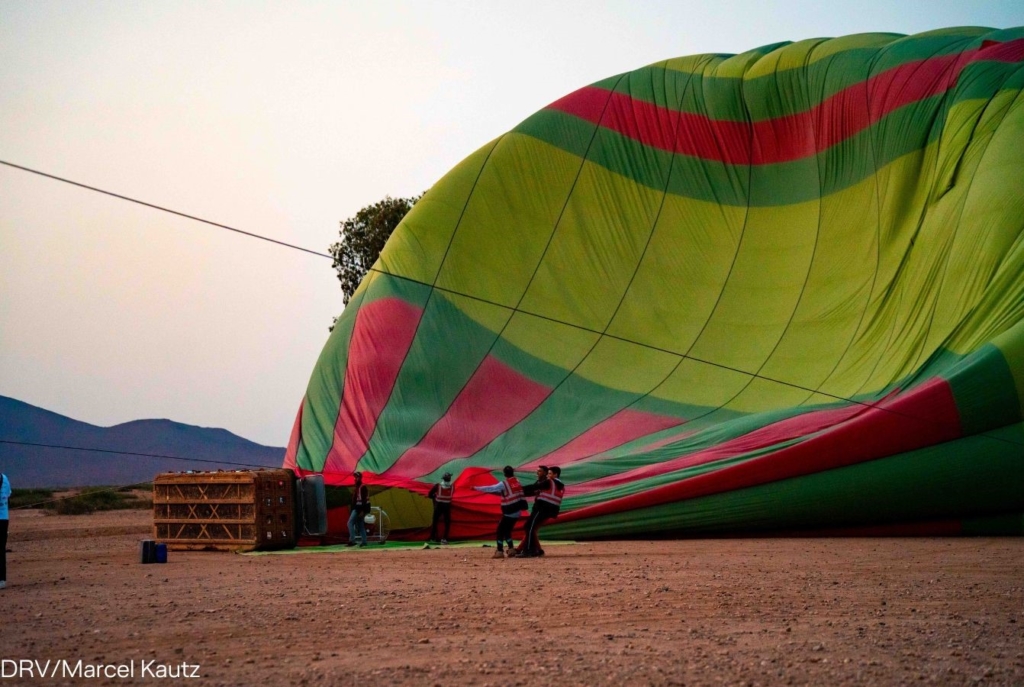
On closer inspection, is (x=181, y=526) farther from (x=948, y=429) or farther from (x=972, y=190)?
(x=972, y=190)

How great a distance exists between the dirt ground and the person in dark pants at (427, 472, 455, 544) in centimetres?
287

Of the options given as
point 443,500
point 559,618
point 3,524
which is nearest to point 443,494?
point 443,500

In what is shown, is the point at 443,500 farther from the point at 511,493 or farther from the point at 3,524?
the point at 3,524

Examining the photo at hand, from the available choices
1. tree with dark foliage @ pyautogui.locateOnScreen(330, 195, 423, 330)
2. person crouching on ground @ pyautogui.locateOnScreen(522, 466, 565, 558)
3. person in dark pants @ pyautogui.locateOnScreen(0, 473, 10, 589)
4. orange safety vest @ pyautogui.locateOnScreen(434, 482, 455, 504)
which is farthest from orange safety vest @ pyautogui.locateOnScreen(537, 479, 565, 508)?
tree with dark foliage @ pyautogui.locateOnScreen(330, 195, 423, 330)

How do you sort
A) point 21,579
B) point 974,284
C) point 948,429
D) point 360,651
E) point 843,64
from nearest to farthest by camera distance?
point 360,651 < point 21,579 < point 948,429 < point 974,284 < point 843,64

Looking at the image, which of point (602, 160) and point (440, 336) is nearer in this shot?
point (440, 336)

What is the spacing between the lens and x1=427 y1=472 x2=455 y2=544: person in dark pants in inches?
625

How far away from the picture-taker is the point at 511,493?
1373cm

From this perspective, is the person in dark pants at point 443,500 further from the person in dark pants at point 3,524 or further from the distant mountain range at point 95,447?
the distant mountain range at point 95,447

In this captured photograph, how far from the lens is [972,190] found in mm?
15953

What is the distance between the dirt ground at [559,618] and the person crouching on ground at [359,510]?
10.1 feet

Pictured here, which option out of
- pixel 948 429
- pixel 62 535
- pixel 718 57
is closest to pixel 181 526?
pixel 62 535

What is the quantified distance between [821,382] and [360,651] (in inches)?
445

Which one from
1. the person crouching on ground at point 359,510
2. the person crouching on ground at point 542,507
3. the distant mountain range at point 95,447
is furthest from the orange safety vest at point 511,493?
the distant mountain range at point 95,447
